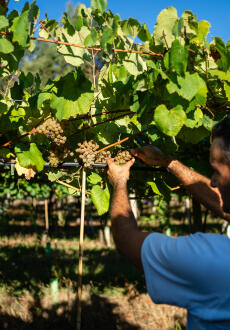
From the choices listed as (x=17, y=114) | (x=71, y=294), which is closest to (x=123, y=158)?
(x=17, y=114)

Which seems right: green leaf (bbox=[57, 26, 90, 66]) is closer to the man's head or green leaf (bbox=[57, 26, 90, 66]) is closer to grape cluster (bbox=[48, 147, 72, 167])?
grape cluster (bbox=[48, 147, 72, 167])

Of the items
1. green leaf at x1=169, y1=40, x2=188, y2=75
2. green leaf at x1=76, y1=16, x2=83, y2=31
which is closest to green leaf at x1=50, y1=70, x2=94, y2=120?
green leaf at x1=76, y1=16, x2=83, y2=31

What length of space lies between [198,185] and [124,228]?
766mm

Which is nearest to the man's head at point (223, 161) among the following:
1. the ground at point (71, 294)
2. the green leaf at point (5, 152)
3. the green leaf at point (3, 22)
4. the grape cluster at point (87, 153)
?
the grape cluster at point (87, 153)

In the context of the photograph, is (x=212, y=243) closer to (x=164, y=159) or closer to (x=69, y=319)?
(x=164, y=159)

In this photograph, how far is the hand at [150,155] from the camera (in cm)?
178

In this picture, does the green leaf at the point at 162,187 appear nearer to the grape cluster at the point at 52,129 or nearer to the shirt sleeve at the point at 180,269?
the grape cluster at the point at 52,129

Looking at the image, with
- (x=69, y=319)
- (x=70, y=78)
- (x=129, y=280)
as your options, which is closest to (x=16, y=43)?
(x=70, y=78)

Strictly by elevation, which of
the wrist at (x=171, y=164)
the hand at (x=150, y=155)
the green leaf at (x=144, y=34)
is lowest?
the wrist at (x=171, y=164)

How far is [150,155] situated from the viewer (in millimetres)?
1803

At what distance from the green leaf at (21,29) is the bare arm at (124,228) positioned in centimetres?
75

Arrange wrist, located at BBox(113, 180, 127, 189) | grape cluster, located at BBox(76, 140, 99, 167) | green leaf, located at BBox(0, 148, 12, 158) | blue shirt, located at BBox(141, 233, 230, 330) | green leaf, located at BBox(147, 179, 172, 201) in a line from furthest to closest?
1. green leaf, located at BBox(147, 179, 172, 201)
2. green leaf, located at BBox(0, 148, 12, 158)
3. grape cluster, located at BBox(76, 140, 99, 167)
4. wrist, located at BBox(113, 180, 127, 189)
5. blue shirt, located at BBox(141, 233, 230, 330)

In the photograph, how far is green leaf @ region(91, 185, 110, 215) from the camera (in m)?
1.80

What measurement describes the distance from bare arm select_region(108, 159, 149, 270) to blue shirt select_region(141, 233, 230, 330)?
66mm
